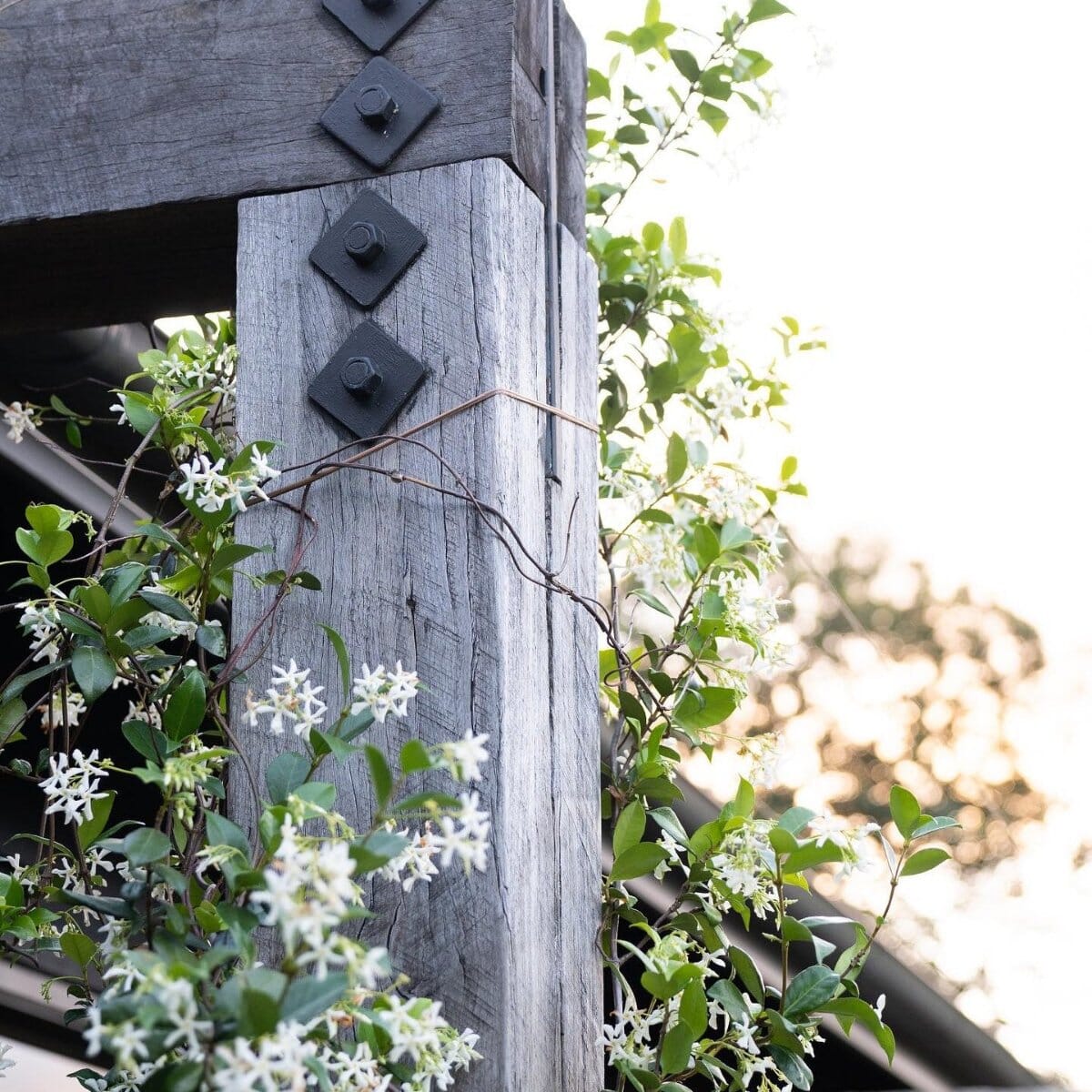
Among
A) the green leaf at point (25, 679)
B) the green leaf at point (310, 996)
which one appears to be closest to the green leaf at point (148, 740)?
the green leaf at point (25, 679)

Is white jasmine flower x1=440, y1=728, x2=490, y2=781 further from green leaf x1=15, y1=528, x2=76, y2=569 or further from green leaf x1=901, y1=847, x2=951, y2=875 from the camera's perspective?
green leaf x1=901, y1=847, x2=951, y2=875

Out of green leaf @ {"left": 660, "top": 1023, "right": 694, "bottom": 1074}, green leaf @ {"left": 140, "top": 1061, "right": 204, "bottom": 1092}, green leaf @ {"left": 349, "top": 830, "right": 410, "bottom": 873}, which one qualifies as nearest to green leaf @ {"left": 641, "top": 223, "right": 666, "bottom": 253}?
green leaf @ {"left": 660, "top": 1023, "right": 694, "bottom": 1074}

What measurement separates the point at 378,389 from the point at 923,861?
63 centimetres

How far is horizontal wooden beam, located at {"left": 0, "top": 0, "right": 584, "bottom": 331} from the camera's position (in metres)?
1.02

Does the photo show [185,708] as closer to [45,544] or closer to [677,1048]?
[45,544]

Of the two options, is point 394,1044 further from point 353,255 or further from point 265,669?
point 353,255

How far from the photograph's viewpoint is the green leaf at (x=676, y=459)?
1356 mm

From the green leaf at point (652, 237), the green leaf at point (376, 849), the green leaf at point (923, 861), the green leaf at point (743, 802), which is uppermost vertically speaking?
the green leaf at point (652, 237)

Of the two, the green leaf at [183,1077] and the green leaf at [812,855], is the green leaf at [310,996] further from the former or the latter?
the green leaf at [812,855]

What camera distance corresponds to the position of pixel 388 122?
3.37 feet

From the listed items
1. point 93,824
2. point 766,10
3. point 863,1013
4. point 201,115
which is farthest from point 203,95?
point 863,1013

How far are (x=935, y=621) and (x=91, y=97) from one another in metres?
15.6

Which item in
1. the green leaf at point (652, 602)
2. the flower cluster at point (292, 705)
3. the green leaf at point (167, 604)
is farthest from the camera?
the green leaf at point (652, 602)

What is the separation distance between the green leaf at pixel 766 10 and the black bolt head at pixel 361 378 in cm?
82
